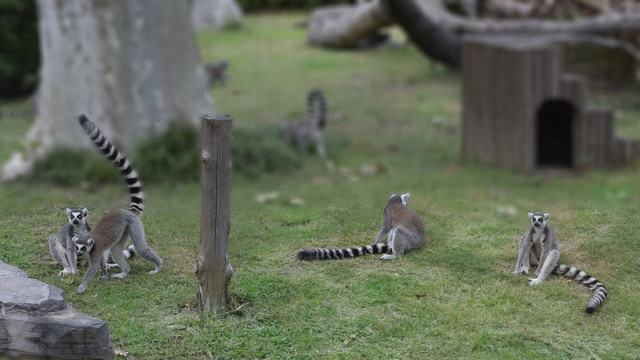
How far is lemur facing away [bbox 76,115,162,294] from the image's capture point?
19.0 feet

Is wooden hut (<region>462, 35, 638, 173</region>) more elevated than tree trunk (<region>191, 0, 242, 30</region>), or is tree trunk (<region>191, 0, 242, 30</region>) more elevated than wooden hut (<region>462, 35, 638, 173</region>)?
tree trunk (<region>191, 0, 242, 30</region>)

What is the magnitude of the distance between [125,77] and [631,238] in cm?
696

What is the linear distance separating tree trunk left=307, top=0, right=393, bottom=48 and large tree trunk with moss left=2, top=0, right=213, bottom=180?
325 inches

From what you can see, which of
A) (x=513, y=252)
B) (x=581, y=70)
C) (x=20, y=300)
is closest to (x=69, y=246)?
(x=20, y=300)

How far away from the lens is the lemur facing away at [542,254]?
5969 mm

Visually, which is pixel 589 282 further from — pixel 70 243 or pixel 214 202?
pixel 70 243

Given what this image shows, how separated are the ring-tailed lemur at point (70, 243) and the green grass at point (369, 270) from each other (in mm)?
137

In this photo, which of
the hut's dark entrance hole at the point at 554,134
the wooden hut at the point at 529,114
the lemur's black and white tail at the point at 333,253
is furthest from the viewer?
the hut's dark entrance hole at the point at 554,134

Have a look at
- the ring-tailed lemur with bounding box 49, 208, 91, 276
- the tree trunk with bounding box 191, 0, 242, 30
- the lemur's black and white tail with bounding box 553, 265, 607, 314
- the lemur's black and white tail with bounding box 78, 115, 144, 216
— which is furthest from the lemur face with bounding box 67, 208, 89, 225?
the tree trunk with bounding box 191, 0, 242, 30

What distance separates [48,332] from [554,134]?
8447 mm

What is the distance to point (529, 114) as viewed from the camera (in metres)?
10.2

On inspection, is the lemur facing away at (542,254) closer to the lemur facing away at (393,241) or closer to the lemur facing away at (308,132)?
the lemur facing away at (393,241)

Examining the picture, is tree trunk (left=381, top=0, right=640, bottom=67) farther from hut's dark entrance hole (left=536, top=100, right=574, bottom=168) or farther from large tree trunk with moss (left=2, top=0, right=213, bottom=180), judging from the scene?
large tree trunk with moss (left=2, top=0, right=213, bottom=180)

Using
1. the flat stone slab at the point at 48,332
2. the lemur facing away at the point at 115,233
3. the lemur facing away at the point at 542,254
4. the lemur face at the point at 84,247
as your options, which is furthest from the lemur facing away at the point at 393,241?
the flat stone slab at the point at 48,332
